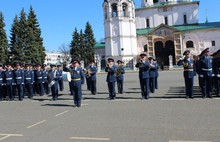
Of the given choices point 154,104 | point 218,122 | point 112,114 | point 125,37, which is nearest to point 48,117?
point 112,114

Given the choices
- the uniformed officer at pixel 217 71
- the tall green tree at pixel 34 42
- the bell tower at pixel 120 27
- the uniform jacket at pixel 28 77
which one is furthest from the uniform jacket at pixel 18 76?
the bell tower at pixel 120 27

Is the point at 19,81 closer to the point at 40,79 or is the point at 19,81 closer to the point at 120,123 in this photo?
the point at 40,79

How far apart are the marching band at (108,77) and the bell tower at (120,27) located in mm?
47821

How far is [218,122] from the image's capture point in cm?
742

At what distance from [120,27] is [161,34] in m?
9.33

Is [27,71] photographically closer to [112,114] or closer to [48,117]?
[48,117]

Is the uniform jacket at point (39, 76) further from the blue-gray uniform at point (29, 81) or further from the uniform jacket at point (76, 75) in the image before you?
the uniform jacket at point (76, 75)

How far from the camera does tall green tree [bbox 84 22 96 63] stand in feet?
266

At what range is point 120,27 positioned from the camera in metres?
64.3

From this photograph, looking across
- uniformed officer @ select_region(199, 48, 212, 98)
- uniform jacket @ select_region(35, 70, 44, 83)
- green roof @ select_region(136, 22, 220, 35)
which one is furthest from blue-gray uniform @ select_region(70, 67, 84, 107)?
green roof @ select_region(136, 22, 220, 35)

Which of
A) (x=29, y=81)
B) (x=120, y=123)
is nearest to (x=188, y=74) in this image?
(x=120, y=123)

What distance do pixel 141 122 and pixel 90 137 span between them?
5.88 feet

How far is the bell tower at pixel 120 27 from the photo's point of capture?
64.2 metres

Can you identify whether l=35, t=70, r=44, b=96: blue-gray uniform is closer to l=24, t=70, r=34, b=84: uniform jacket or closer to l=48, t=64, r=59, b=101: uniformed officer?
l=24, t=70, r=34, b=84: uniform jacket
